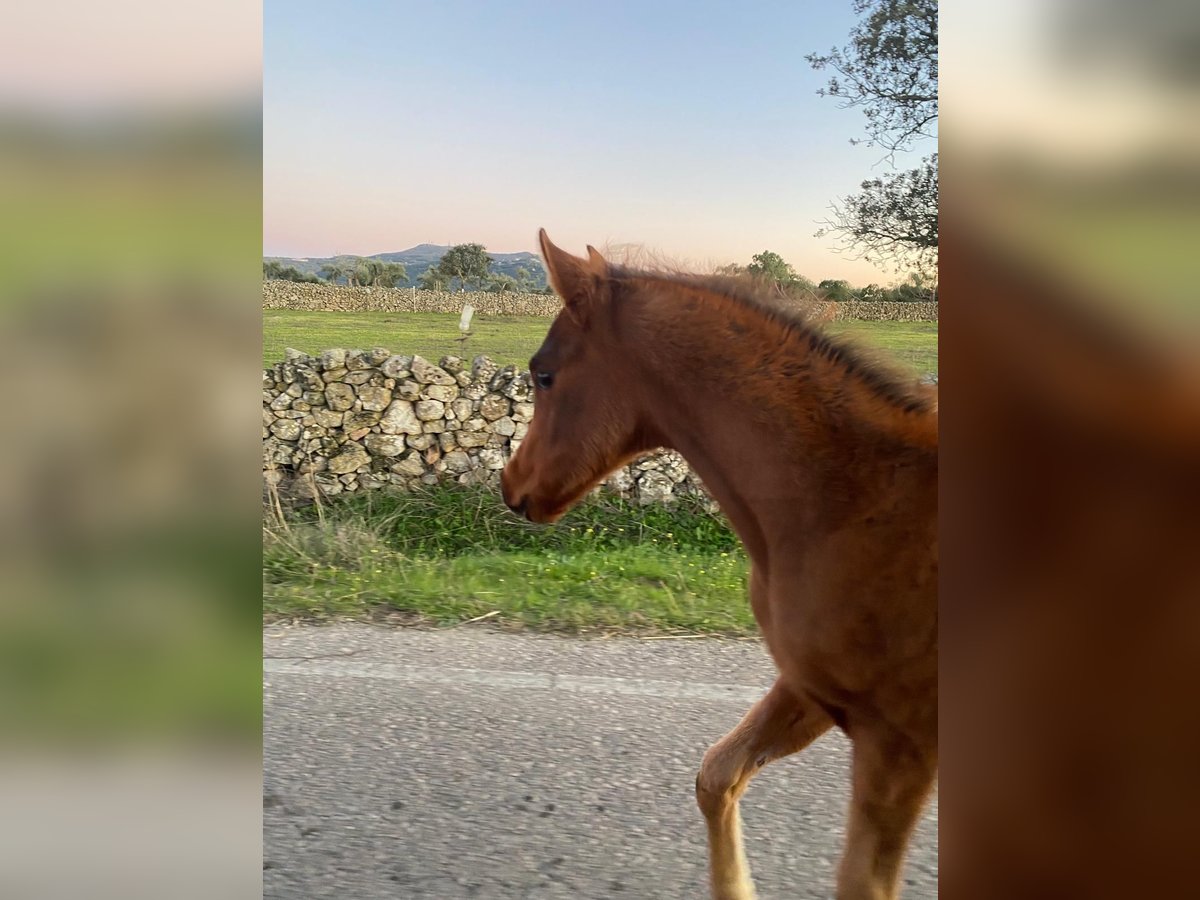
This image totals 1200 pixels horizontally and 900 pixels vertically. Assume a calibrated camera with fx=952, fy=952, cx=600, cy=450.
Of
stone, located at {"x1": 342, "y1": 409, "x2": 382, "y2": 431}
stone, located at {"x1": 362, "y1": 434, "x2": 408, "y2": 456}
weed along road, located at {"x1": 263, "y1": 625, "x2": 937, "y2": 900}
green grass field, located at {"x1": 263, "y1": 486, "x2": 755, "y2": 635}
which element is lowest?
weed along road, located at {"x1": 263, "y1": 625, "x2": 937, "y2": 900}

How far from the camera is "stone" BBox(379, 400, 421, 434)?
439 centimetres

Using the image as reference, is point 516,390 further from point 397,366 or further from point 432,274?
point 432,274

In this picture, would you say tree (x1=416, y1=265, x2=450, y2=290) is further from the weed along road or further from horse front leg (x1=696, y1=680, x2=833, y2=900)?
horse front leg (x1=696, y1=680, x2=833, y2=900)

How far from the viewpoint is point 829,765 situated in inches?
82.3

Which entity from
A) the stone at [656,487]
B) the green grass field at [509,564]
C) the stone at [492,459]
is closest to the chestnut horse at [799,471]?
the green grass field at [509,564]

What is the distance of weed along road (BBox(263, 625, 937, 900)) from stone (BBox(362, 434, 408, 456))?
160cm

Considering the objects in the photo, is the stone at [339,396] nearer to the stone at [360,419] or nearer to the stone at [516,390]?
the stone at [360,419]

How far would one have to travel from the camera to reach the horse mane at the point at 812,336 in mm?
1256

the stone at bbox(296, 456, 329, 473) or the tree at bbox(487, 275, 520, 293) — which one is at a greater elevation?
the tree at bbox(487, 275, 520, 293)

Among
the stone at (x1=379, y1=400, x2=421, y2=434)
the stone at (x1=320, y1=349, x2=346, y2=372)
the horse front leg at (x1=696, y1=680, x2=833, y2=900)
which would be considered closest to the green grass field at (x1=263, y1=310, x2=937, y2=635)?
the stone at (x1=379, y1=400, x2=421, y2=434)
